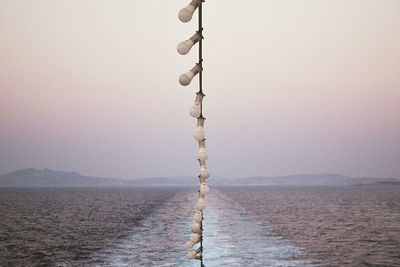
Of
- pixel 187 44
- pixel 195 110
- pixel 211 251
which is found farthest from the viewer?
pixel 211 251

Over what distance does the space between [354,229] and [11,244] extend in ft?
105

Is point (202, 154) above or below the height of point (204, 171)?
above

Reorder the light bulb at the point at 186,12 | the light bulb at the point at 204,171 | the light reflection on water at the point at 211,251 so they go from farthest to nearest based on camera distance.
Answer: the light reflection on water at the point at 211,251
the light bulb at the point at 204,171
the light bulb at the point at 186,12

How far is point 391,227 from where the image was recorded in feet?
154

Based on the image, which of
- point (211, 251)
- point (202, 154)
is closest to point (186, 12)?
point (202, 154)

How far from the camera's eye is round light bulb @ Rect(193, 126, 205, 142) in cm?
351

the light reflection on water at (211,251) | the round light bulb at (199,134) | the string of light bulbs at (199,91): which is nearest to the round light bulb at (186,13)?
the string of light bulbs at (199,91)

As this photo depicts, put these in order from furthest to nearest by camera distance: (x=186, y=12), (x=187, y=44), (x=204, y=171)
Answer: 1. (x=204, y=171)
2. (x=187, y=44)
3. (x=186, y=12)

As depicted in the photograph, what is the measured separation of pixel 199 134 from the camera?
3523 millimetres

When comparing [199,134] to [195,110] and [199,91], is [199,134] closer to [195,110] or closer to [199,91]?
[195,110]

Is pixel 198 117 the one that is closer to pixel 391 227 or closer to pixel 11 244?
pixel 11 244

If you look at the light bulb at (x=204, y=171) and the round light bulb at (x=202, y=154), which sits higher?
the round light bulb at (x=202, y=154)

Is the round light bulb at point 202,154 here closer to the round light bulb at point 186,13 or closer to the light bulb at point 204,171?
the light bulb at point 204,171

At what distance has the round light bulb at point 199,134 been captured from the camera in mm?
3510
